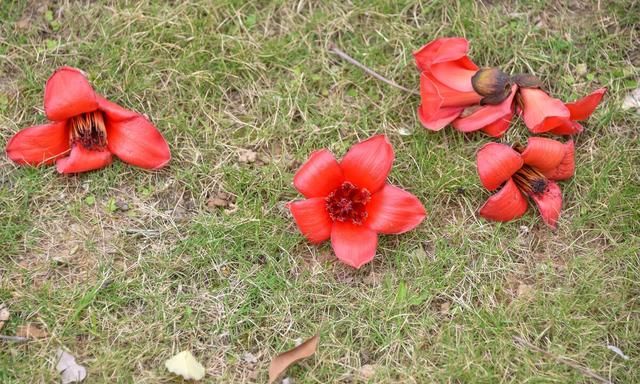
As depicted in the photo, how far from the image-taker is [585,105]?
3434 millimetres

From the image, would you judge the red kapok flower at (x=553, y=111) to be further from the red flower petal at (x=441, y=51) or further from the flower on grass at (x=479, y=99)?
the red flower petal at (x=441, y=51)

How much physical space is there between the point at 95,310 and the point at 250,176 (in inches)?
35.0

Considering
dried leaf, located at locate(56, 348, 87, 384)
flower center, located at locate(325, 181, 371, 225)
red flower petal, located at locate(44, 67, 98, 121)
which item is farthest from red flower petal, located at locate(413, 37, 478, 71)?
dried leaf, located at locate(56, 348, 87, 384)

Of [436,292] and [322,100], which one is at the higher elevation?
[322,100]

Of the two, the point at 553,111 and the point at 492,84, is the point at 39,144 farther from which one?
the point at 553,111

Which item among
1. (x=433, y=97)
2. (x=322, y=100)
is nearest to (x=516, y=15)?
(x=433, y=97)

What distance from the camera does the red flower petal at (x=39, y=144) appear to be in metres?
3.31

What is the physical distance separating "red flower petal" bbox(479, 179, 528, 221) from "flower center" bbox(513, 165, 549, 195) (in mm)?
35

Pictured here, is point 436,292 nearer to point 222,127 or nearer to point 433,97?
point 433,97

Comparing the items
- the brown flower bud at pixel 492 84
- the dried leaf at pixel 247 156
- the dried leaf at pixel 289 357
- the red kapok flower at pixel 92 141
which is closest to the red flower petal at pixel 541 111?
the brown flower bud at pixel 492 84

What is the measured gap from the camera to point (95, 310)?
3180 millimetres

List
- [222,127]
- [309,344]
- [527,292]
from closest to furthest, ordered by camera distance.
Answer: [309,344]
[527,292]
[222,127]

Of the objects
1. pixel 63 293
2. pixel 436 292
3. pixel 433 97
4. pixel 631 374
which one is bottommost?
pixel 631 374

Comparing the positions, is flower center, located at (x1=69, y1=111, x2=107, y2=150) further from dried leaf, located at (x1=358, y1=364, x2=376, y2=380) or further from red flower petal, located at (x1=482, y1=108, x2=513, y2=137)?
red flower petal, located at (x1=482, y1=108, x2=513, y2=137)
